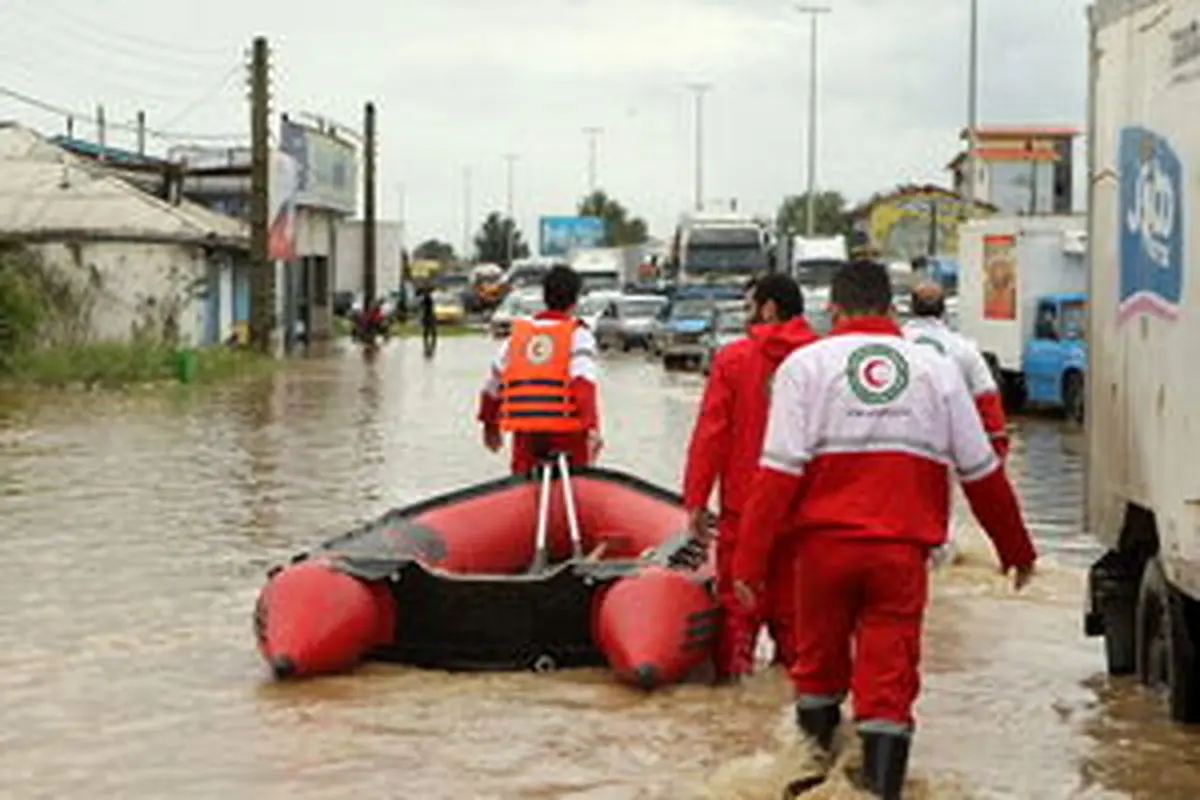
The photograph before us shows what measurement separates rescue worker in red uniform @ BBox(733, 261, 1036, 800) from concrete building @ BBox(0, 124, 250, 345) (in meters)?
35.3

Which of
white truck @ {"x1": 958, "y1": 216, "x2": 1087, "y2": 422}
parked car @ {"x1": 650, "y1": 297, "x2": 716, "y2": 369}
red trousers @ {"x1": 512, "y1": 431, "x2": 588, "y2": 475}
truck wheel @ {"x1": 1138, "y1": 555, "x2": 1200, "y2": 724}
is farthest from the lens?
parked car @ {"x1": 650, "y1": 297, "x2": 716, "y2": 369}

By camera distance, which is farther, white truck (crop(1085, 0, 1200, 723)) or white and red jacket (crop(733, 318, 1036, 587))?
white truck (crop(1085, 0, 1200, 723))

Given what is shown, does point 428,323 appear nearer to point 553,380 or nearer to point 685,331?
point 685,331

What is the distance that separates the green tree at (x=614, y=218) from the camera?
15525cm

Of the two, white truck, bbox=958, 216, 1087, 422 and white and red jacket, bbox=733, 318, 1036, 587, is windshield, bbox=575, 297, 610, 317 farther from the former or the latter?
white and red jacket, bbox=733, 318, 1036, 587

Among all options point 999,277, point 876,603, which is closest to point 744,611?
point 876,603

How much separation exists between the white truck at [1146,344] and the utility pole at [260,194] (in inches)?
1474

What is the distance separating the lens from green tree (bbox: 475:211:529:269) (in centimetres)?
16762

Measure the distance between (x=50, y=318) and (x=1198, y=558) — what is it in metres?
35.7

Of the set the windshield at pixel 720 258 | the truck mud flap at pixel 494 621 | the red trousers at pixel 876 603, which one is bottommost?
the truck mud flap at pixel 494 621

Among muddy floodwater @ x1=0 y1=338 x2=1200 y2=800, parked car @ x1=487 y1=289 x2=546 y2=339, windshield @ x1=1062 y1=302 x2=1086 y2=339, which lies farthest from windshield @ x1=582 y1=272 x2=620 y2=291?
muddy floodwater @ x1=0 y1=338 x2=1200 y2=800

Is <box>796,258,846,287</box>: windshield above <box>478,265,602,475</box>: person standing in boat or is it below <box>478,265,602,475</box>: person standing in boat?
A: above

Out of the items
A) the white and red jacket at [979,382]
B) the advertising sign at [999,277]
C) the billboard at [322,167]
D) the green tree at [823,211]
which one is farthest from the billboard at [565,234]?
the white and red jacket at [979,382]

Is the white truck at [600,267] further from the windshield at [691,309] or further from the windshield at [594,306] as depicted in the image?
the windshield at [691,309]
